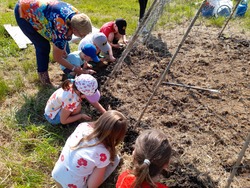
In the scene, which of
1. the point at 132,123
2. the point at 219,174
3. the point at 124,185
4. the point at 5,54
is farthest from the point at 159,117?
the point at 5,54

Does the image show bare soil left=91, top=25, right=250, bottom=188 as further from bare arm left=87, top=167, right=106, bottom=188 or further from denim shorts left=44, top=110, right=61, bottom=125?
denim shorts left=44, top=110, right=61, bottom=125

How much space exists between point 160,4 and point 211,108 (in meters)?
1.46

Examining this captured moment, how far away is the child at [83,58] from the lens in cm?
346

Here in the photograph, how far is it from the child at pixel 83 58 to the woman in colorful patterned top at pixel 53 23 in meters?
0.15

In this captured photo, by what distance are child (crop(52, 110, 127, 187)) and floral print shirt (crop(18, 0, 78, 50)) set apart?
142 centimetres

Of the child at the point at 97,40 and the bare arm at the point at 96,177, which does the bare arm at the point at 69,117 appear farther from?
the child at the point at 97,40

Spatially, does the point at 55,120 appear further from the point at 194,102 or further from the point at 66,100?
the point at 194,102

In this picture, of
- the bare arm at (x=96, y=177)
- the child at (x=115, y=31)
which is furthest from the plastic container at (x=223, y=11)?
the bare arm at (x=96, y=177)

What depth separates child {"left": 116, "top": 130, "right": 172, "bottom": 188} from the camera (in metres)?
1.81

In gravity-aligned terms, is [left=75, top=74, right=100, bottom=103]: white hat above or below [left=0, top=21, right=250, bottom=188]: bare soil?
above

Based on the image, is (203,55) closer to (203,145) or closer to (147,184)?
(203,145)

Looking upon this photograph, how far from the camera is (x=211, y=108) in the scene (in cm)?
341

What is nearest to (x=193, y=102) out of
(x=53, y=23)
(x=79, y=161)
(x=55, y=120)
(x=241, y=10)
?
(x=55, y=120)

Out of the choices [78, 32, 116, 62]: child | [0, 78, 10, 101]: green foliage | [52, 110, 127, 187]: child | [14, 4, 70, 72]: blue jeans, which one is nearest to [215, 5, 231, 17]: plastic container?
[78, 32, 116, 62]: child
